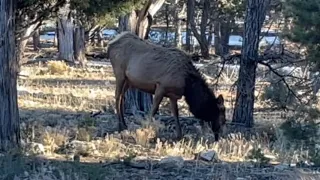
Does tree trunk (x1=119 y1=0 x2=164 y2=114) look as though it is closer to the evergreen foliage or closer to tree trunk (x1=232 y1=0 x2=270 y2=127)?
tree trunk (x1=232 y1=0 x2=270 y2=127)

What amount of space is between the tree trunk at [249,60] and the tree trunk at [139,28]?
8.29 ft

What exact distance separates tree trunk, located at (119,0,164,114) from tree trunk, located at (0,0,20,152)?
6.60 metres

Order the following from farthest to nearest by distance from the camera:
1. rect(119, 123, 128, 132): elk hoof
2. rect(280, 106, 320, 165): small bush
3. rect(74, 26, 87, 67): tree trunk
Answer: rect(74, 26, 87, 67): tree trunk → rect(119, 123, 128, 132): elk hoof → rect(280, 106, 320, 165): small bush

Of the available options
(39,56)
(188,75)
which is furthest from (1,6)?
(39,56)

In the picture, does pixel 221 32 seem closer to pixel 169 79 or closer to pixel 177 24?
pixel 177 24

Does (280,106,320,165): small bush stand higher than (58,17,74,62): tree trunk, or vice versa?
(280,106,320,165): small bush

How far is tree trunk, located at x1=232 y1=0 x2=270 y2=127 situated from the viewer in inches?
573

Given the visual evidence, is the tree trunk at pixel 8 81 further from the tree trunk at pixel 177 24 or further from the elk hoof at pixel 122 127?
the tree trunk at pixel 177 24

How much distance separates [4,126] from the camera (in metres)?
10.0

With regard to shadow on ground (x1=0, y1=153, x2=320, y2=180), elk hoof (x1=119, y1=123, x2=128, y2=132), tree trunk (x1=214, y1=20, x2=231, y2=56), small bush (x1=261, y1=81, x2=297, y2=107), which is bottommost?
tree trunk (x1=214, y1=20, x2=231, y2=56)

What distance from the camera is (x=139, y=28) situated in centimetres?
1702

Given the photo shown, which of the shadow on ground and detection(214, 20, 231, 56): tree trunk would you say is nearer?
the shadow on ground

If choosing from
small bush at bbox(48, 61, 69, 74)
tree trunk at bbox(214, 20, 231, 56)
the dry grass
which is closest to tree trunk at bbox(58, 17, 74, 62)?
small bush at bbox(48, 61, 69, 74)

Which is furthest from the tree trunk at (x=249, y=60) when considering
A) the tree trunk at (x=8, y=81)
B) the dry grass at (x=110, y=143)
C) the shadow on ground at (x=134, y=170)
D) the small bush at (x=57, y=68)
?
the small bush at (x=57, y=68)
